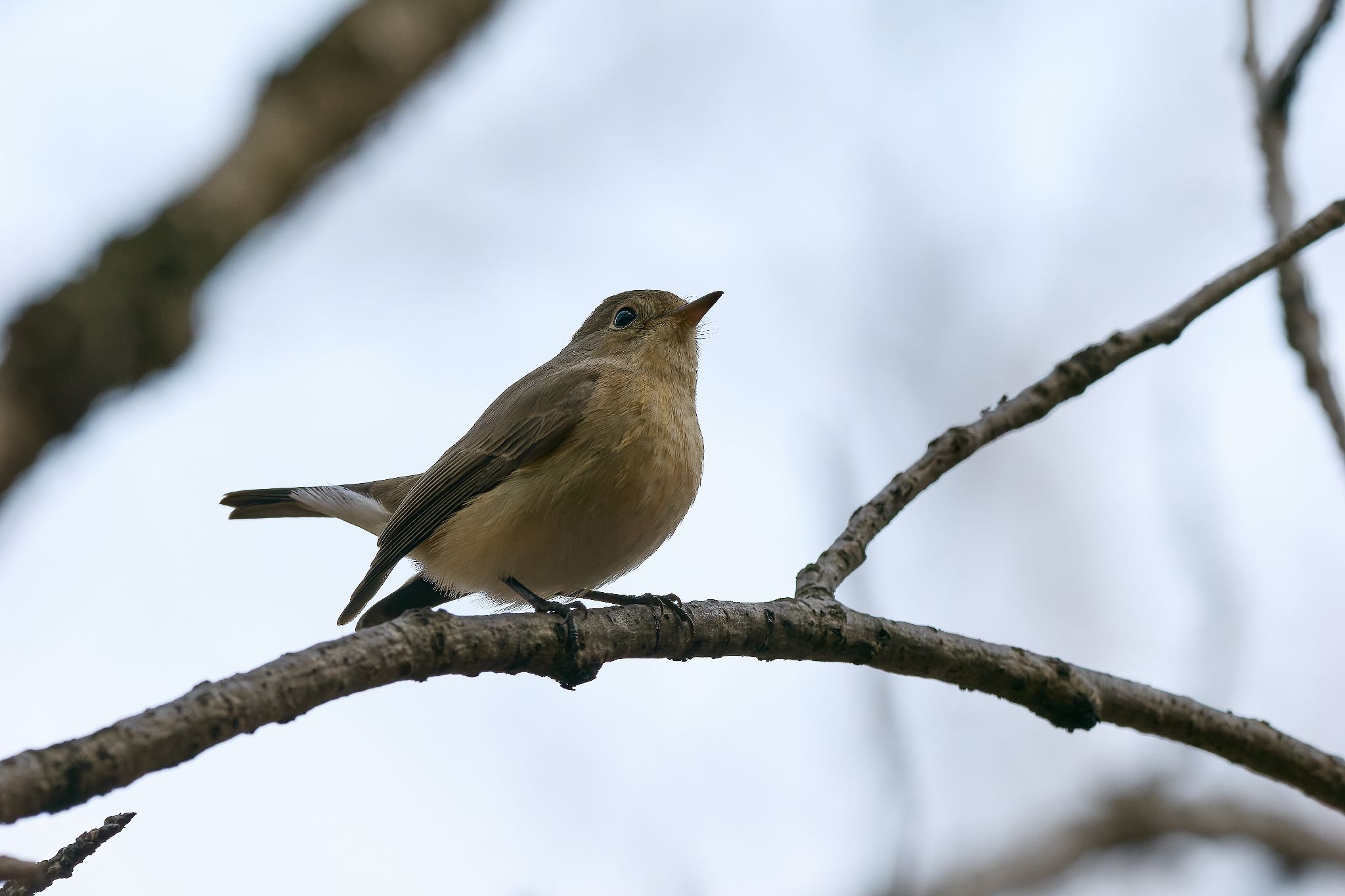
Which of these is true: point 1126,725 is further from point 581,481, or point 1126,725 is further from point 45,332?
point 45,332

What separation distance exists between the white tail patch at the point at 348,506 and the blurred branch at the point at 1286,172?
4.35 meters

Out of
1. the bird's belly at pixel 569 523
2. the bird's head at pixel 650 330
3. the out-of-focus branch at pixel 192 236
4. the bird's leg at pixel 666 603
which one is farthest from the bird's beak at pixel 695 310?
the out-of-focus branch at pixel 192 236

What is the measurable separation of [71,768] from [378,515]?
4.73 metres

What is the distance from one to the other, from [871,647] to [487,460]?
2.31 m

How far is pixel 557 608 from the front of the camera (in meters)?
3.72

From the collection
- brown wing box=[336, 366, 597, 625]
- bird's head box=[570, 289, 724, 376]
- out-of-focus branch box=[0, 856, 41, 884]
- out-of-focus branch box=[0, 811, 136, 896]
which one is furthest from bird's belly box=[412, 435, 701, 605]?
out-of-focus branch box=[0, 856, 41, 884]

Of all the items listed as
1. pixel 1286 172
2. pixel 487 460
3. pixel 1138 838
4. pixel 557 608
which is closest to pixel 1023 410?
pixel 1286 172

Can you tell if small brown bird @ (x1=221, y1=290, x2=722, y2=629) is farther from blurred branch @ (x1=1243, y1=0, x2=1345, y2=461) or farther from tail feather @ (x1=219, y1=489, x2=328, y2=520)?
blurred branch @ (x1=1243, y1=0, x2=1345, y2=461)

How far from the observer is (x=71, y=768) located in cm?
180

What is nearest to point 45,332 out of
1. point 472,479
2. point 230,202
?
point 230,202

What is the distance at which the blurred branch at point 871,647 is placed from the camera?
2535 millimetres

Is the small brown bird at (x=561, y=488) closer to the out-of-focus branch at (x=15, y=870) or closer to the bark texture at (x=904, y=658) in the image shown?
the bark texture at (x=904, y=658)

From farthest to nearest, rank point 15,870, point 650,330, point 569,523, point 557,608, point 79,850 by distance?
point 650,330
point 569,523
point 557,608
point 79,850
point 15,870

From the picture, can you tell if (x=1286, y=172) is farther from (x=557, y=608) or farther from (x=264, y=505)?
(x=264, y=505)
